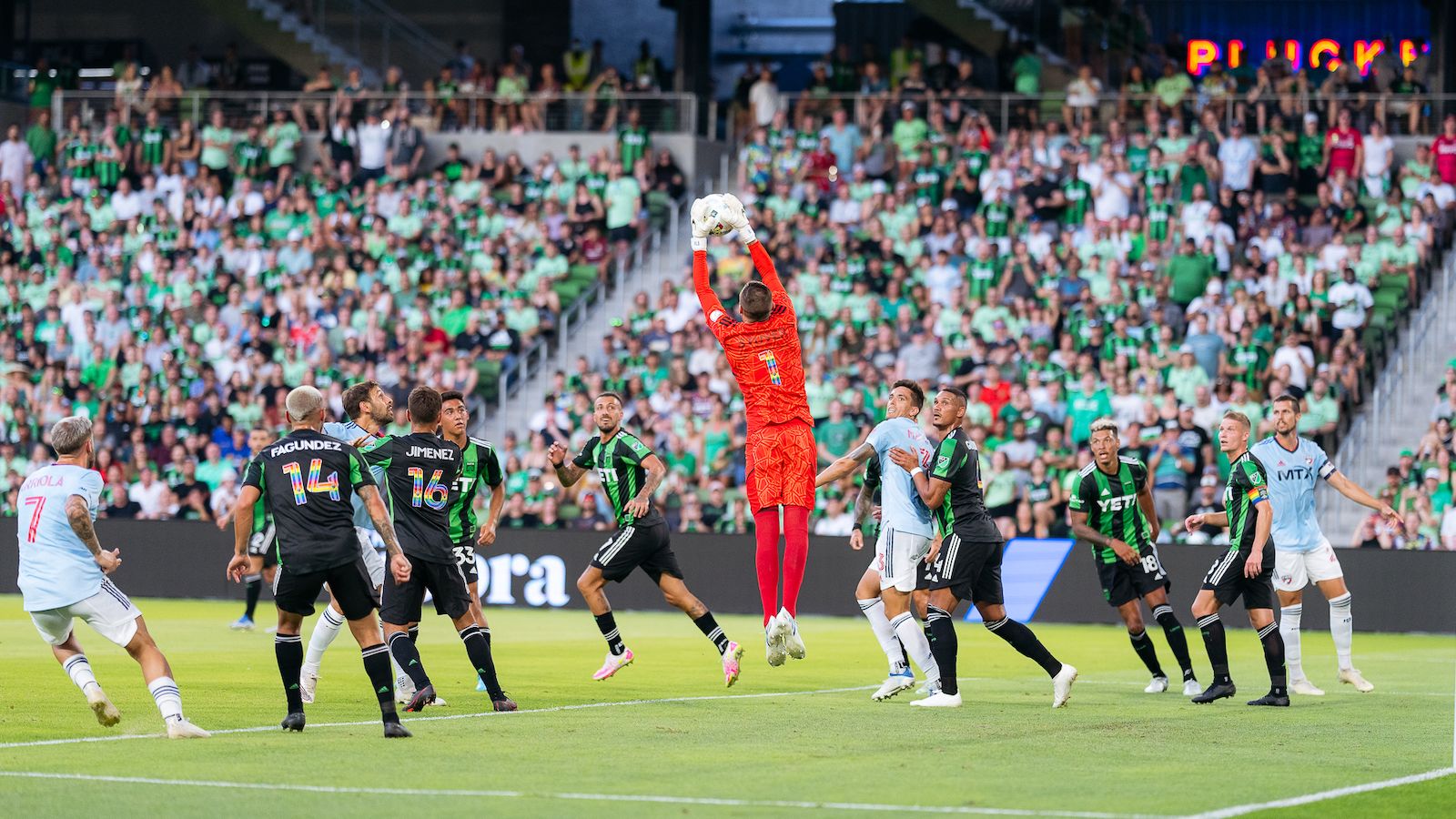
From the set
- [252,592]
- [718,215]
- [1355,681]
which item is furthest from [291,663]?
[252,592]

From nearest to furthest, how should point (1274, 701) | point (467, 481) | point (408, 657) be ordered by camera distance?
point (408, 657) < point (467, 481) < point (1274, 701)

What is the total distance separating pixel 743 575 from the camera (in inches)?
989

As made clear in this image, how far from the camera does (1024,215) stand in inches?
1147

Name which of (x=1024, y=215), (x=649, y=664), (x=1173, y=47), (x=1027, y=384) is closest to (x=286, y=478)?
(x=649, y=664)

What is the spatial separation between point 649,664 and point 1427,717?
6961mm

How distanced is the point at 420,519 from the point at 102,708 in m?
2.43

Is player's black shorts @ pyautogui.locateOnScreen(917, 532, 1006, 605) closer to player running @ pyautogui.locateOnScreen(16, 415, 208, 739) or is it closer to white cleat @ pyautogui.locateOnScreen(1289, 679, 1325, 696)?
white cleat @ pyautogui.locateOnScreen(1289, 679, 1325, 696)

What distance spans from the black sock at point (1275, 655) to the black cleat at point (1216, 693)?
29 cm

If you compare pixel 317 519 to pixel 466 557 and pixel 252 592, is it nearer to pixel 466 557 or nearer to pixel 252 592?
pixel 466 557

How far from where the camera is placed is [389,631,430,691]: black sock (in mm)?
12547

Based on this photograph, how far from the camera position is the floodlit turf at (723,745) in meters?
9.01

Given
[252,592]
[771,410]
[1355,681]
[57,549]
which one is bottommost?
[252,592]

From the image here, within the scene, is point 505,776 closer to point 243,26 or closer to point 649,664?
point 649,664

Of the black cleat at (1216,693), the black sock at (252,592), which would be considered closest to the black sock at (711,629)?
the black cleat at (1216,693)
